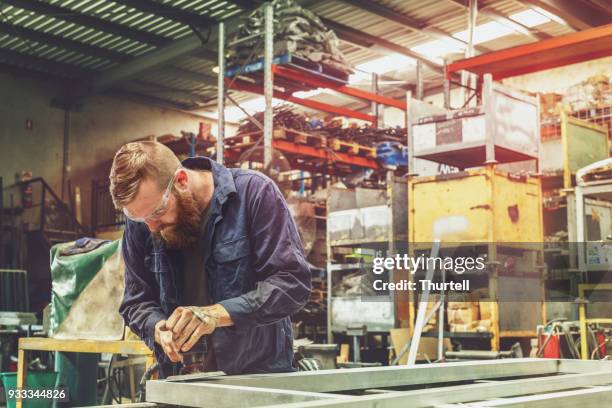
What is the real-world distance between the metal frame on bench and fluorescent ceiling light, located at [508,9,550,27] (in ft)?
39.1

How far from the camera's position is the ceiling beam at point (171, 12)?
1267cm

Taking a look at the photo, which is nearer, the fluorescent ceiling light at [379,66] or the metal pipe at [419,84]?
the metal pipe at [419,84]

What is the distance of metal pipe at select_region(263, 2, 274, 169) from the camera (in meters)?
9.52

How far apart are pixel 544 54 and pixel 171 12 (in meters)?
6.57

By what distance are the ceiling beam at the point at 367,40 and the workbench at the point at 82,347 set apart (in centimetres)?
972

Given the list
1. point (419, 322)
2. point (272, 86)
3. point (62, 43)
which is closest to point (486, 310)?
point (419, 322)

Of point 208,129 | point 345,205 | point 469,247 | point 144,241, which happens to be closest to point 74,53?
point 208,129

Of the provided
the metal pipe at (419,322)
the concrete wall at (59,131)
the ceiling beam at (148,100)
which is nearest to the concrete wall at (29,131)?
the concrete wall at (59,131)

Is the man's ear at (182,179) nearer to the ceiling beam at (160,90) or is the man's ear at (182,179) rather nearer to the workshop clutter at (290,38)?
the workshop clutter at (290,38)

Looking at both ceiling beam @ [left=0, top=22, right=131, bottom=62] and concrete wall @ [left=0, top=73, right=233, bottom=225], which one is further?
concrete wall @ [left=0, top=73, right=233, bottom=225]

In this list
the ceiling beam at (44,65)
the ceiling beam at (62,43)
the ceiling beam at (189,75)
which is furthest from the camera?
the ceiling beam at (189,75)

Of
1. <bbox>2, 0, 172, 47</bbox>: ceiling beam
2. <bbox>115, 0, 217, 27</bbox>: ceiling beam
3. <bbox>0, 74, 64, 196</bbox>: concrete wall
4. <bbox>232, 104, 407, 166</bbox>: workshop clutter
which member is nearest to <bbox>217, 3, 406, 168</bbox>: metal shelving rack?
<bbox>232, 104, 407, 166</bbox>: workshop clutter

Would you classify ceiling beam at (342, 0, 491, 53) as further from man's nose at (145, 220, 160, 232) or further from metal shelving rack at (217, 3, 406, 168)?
man's nose at (145, 220, 160, 232)

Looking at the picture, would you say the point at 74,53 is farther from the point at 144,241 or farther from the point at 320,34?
the point at 144,241
